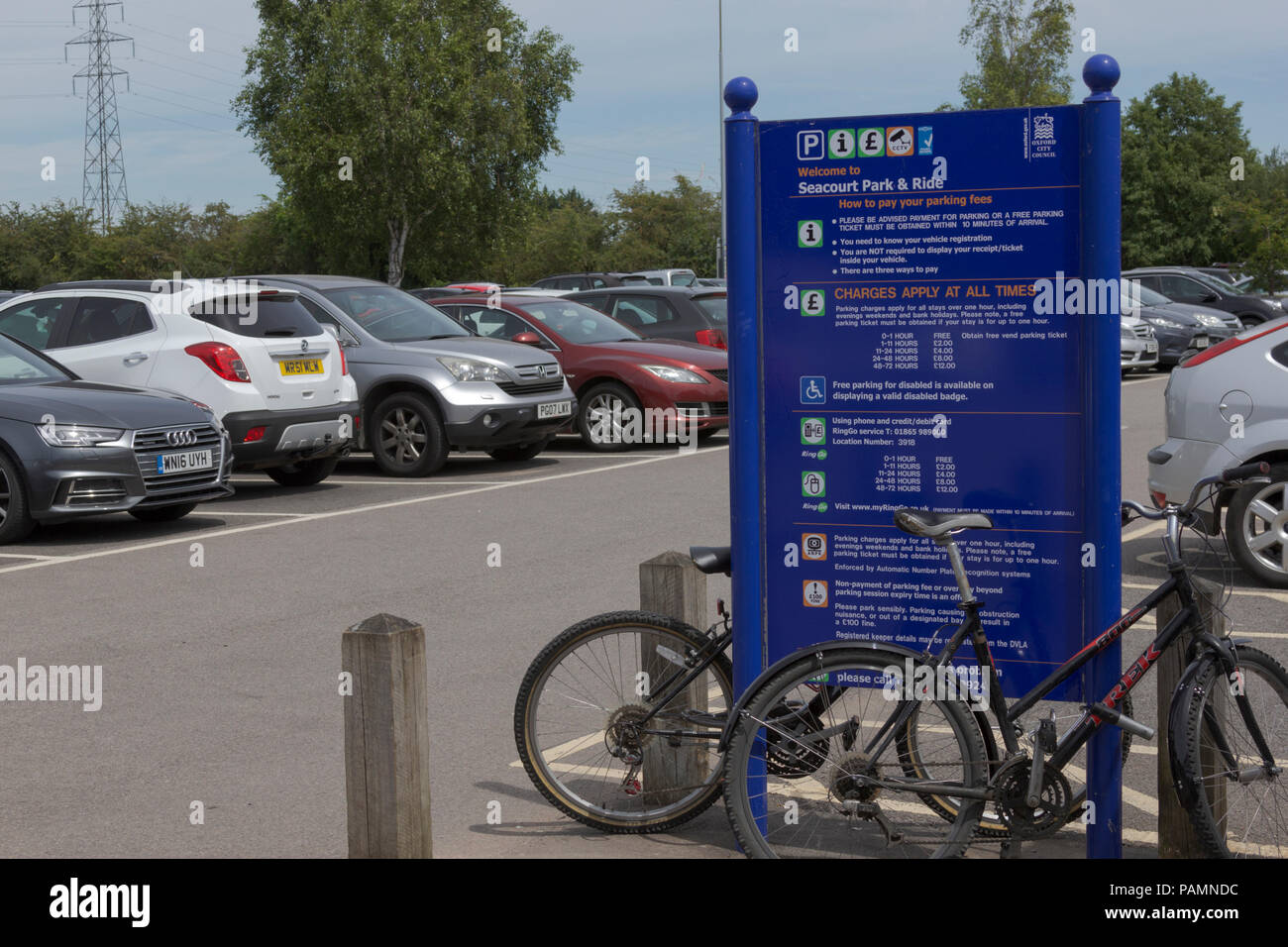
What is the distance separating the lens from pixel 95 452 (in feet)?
32.8

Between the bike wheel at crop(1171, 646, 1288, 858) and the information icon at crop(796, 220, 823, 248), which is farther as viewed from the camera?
the information icon at crop(796, 220, 823, 248)

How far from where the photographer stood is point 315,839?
455 centimetres

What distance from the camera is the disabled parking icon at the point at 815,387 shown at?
417cm

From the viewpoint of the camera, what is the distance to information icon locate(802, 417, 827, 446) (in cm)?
419

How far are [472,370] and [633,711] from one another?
971 centimetres

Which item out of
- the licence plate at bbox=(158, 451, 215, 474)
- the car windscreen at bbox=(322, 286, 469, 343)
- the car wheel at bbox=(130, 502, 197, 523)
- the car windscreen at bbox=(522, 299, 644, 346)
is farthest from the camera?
the car windscreen at bbox=(522, 299, 644, 346)

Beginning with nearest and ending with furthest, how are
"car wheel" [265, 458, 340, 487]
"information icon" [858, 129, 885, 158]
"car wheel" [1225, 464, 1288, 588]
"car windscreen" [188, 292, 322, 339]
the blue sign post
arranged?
the blue sign post
"information icon" [858, 129, 885, 158]
"car wheel" [1225, 464, 1288, 588]
"car windscreen" [188, 292, 322, 339]
"car wheel" [265, 458, 340, 487]

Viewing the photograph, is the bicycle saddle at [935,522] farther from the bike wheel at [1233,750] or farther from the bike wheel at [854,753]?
the bike wheel at [1233,750]

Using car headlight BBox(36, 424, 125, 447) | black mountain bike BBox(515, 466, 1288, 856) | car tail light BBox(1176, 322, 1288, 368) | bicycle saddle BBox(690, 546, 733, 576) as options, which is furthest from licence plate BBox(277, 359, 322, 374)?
bicycle saddle BBox(690, 546, 733, 576)

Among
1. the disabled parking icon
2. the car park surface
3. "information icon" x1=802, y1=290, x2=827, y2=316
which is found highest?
"information icon" x1=802, y1=290, x2=827, y2=316

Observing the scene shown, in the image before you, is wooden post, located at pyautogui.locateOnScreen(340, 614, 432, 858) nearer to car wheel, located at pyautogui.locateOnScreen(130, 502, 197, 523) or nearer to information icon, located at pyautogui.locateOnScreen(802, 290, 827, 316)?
information icon, located at pyautogui.locateOnScreen(802, 290, 827, 316)

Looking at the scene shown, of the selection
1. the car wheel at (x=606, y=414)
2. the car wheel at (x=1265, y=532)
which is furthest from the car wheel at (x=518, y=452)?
the car wheel at (x=1265, y=532)

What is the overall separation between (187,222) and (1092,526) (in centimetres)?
7582
